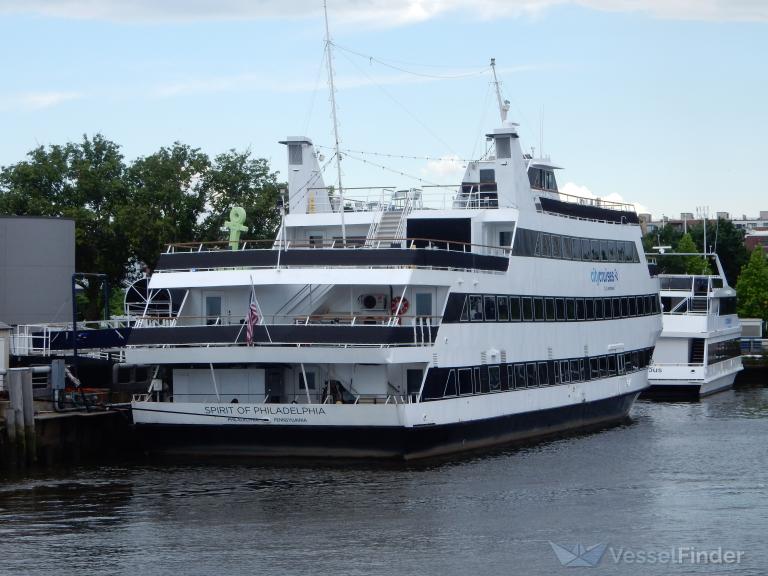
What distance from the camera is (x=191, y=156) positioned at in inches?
3066

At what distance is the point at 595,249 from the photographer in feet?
167

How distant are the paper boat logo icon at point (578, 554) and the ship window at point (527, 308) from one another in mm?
16088

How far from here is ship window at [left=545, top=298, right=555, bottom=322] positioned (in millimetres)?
46188

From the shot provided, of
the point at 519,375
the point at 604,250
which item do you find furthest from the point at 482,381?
the point at 604,250

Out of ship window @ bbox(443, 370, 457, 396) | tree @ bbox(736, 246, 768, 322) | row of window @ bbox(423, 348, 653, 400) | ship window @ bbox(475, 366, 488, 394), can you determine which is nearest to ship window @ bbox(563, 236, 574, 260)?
row of window @ bbox(423, 348, 653, 400)

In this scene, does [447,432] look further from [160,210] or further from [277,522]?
[160,210]

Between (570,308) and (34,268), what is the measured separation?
823 inches

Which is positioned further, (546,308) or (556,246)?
(556,246)

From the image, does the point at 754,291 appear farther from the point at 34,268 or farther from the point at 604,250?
the point at 34,268

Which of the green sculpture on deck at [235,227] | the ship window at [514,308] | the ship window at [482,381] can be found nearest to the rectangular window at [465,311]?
the ship window at [482,381]

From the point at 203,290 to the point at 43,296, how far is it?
16.0 meters

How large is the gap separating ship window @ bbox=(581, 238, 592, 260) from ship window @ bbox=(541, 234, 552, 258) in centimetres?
320

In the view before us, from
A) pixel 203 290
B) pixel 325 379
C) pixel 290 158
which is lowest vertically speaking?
pixel 325 379

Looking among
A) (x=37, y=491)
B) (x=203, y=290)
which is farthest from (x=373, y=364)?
(x=37, y=491)
